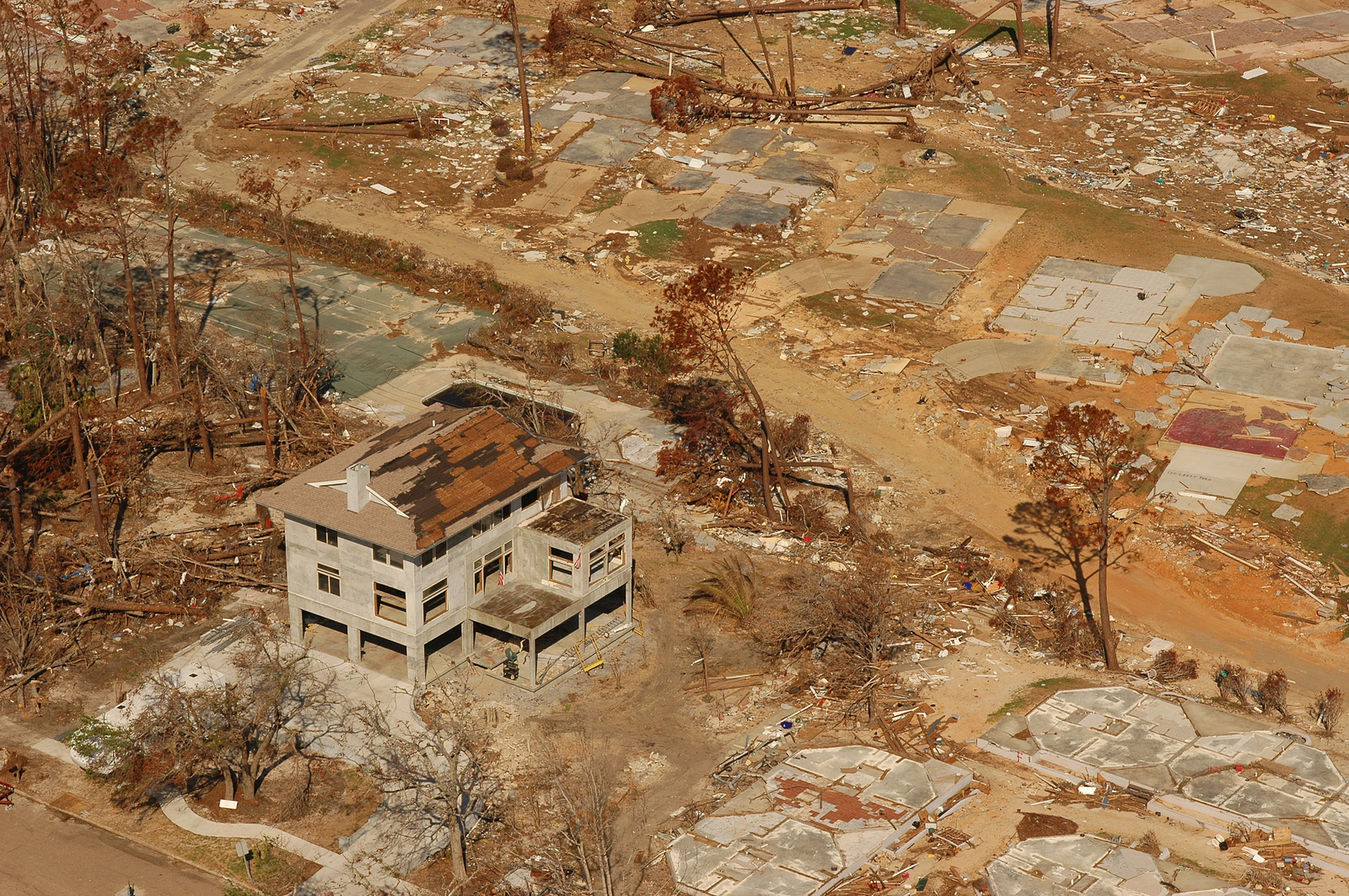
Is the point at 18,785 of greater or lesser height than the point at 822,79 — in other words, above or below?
below

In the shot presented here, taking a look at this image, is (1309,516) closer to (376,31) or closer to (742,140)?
(742,140)

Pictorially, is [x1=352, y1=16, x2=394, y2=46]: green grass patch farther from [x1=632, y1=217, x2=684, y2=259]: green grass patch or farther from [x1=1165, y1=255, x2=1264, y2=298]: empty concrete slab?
[x1=1165, y1=255, x2=1264, y2=298]: empty concrete slab

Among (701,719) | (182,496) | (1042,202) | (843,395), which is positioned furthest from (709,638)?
(1042,202)

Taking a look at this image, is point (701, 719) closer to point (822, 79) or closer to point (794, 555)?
point (794, 555)

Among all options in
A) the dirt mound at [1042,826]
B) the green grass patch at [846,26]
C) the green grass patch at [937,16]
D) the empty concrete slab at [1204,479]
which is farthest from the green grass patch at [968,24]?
the dirt mound at [1042,826]

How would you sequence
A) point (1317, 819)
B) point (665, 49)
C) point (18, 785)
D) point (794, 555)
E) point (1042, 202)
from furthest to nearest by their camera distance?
point (665, 49) < point (1042, 202) < point (794, 555) < point (18, 785) < point (1317, 819)

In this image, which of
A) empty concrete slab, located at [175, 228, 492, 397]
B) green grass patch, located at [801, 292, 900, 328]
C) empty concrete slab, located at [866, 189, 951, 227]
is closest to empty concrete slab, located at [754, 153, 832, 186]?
empty concrete slab, located at [866, 189, 951, 227]
